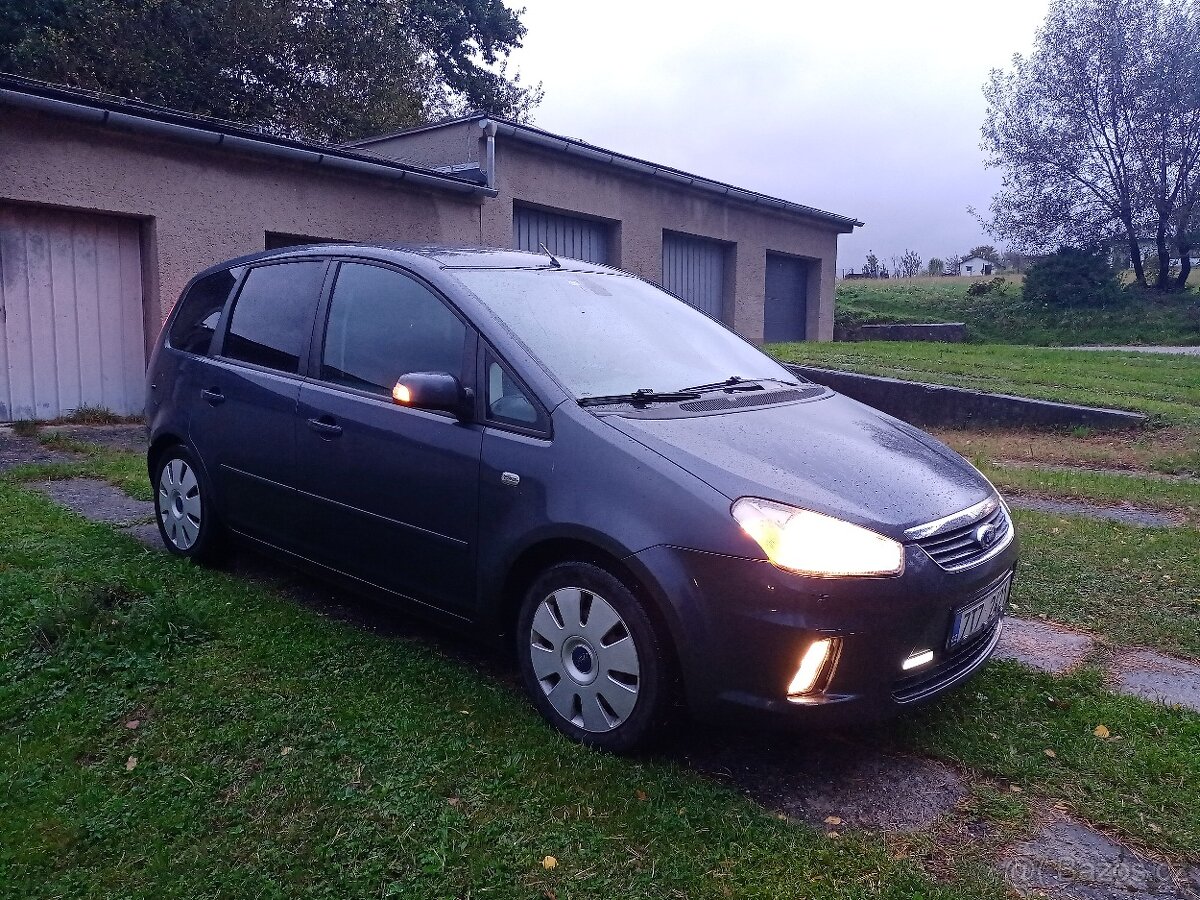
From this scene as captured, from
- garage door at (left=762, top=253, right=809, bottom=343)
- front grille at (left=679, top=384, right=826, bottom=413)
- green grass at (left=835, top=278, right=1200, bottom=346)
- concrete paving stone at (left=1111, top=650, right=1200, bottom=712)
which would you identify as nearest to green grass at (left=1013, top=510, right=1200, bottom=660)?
concrete paving stone at (left=1111, top=650, right=1200, bottom=712)

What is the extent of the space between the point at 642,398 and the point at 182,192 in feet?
25.6

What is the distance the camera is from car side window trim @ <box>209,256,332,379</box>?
411cm

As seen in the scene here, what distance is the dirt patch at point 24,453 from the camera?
7180 millimetres

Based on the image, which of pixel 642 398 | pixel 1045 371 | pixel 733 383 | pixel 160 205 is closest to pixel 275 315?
pixel 642 398

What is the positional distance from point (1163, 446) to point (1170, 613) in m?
5.38

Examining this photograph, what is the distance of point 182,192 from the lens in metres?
9.37

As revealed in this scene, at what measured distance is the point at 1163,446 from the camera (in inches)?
352

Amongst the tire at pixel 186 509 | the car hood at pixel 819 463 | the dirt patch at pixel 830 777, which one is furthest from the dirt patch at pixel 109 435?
the dirt patch at pixel 830 777

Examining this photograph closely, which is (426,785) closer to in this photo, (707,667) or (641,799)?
(641,799)

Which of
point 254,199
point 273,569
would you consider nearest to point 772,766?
point 273,569

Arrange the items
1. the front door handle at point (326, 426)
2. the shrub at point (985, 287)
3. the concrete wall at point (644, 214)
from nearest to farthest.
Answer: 1. the front door handle at point (326, 426)
2. the concrete wall at point (644, 214)
3. the shrub at point (985, 287)

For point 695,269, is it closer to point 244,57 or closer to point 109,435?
point 109,435

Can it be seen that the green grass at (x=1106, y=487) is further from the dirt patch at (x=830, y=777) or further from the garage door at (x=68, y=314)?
the garage door at (x=68, y=314)

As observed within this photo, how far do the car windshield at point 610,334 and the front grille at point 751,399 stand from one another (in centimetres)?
15
